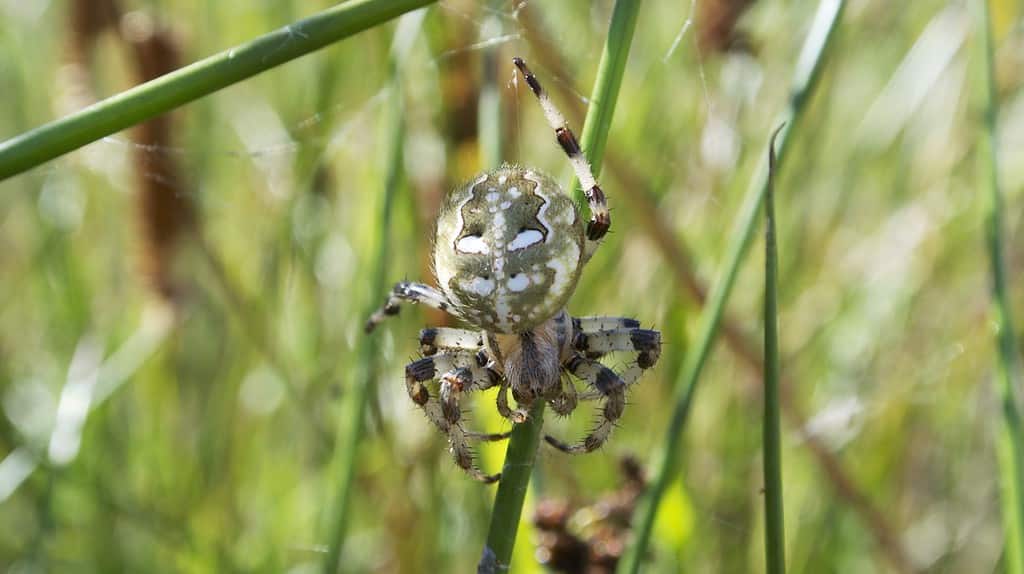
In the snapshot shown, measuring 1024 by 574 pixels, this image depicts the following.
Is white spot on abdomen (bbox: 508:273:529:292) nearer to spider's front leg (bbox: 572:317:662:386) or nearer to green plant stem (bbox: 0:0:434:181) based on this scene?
spider's front leg (bbox: 572:317:662:386)

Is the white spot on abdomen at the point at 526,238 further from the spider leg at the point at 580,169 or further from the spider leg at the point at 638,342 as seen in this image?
the spider leg at the point at 638,342

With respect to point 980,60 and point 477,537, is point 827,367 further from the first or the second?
point 980,60

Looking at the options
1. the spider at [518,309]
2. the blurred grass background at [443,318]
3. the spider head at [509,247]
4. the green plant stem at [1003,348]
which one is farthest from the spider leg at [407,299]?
the green plant stem at [1003,348]

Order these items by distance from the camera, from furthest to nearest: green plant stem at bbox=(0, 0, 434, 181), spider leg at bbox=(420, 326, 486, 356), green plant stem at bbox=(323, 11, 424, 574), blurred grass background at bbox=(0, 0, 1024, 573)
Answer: blurred grass background at bbox=(0, 0, 1024, 573) < spider leg at bbox=(420, 326, 486, 356) < green plant stem at bbox=(323, 11, 424, 574) < green plant stem at bbox=(0, 0, 434, 181)

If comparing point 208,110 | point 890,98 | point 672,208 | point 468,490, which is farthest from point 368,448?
point 890,98

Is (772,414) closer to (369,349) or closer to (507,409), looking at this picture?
(507,409)

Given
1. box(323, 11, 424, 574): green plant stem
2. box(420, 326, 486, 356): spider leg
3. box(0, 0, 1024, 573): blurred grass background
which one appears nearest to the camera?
box(323, 11, 424, 574): green plant stem

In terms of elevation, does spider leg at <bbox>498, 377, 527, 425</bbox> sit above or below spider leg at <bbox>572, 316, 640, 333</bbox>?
below

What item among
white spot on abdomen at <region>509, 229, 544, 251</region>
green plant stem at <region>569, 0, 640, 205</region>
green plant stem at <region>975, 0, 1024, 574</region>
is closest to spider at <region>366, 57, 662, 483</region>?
white spot on abdomen at <region>509, 229, 544, 251</region>

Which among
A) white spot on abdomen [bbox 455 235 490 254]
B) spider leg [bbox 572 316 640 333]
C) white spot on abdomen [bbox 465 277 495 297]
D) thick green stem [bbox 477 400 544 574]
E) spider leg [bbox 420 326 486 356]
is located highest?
spider leg [bbox 420 326 486 356]
